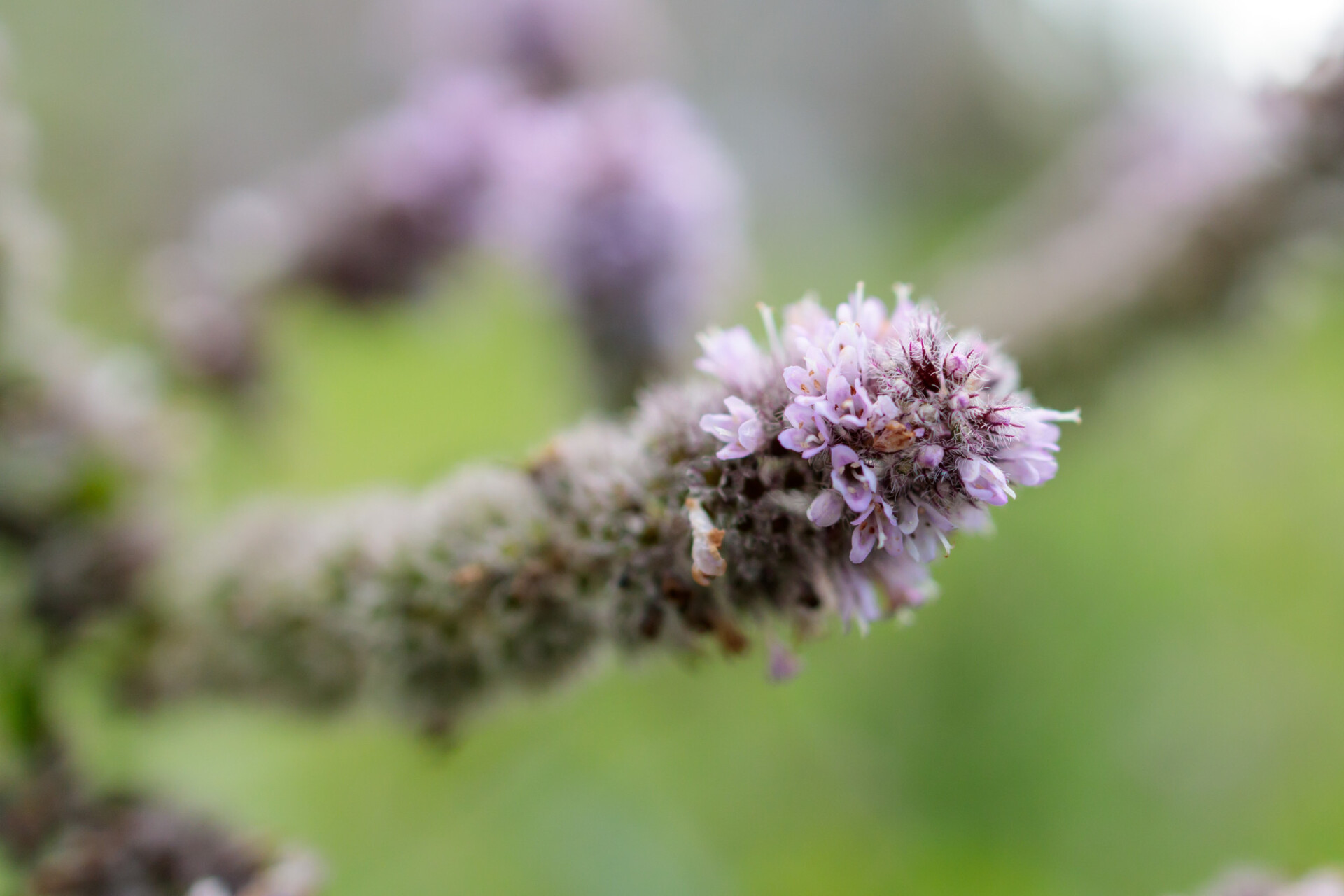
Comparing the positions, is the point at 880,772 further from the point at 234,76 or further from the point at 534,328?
the point at 234,76

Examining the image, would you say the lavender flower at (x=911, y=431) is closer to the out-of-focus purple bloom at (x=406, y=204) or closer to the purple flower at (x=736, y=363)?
the purple flower at (x=736, y=363)

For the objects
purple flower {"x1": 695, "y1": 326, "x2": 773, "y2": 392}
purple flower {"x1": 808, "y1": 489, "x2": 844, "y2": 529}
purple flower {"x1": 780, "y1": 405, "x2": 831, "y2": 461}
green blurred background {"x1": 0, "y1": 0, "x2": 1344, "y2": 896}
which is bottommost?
purple flower {"x1": 808, "y1": 489, "x2": 844, "y2": 529}

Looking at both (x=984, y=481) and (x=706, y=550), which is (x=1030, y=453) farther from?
(x=706, y=550)

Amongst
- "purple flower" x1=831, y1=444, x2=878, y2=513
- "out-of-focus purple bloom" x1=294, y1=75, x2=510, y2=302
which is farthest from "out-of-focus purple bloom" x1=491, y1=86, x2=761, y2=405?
"purple flower" x1=831, y1=444, x2=878, y2=513

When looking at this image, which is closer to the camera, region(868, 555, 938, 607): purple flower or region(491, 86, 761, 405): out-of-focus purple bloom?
region(868, 555, 938, 607): purple flower

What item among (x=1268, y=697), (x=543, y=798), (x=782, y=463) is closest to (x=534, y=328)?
(x=543, y=798)

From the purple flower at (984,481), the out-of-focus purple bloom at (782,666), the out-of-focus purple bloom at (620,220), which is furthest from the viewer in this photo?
Result: the out-of-focus purple bloom at (620,220)

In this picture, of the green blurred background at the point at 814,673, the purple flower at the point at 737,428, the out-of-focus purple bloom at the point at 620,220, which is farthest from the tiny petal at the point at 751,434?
the out-of-focus purple bloom at the point at 620,220

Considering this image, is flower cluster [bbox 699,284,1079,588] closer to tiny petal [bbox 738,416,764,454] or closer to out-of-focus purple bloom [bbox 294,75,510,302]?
tiny petal [bbox 738,416,764,454]
